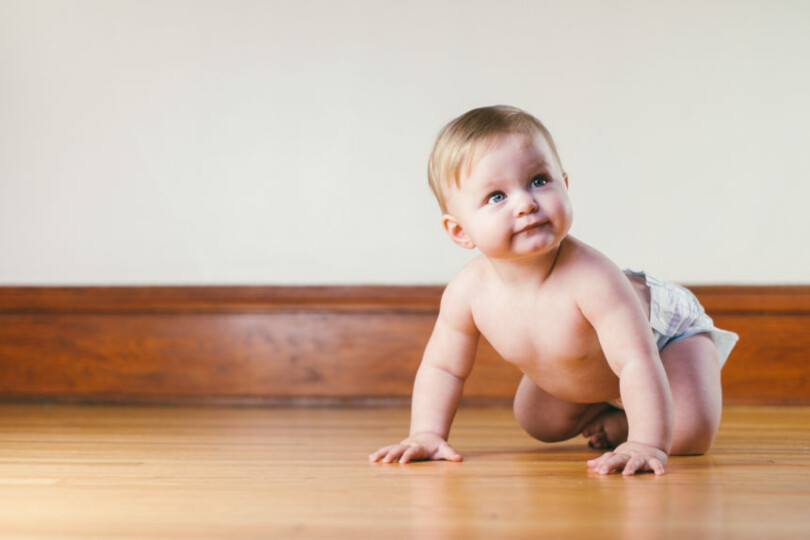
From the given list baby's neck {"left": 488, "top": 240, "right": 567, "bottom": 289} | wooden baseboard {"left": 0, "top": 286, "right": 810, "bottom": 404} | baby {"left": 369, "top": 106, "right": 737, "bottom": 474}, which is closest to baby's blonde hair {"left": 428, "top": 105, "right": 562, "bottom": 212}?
baby {"left": 369, "top": 106, "right": 737, "bottom": 474}

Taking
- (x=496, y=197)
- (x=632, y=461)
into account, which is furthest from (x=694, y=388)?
(x=496, y=197)

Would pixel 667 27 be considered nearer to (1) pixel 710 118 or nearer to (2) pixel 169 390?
(1) pixel 710 118

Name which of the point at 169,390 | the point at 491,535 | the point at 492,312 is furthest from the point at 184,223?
the point at 491,535

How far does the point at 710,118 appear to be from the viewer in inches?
70.5

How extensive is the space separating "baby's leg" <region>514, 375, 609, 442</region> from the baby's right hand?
0.18 m

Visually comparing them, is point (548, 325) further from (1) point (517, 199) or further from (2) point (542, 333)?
(1) point (517, 199)

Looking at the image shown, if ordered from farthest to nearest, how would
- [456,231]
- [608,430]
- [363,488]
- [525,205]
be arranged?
1. [608,430]
2. [456,231]
3. [525,205]
4. [363,488]

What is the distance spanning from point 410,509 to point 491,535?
0.11 meters

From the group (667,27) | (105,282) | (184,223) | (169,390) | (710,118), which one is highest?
(667,27)

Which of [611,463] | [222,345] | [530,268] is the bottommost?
[222,345]

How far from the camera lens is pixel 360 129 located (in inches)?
72.4

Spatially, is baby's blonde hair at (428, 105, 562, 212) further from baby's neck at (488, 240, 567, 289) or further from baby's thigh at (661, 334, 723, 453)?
baby's thigh at (661, 334, 723, 453)

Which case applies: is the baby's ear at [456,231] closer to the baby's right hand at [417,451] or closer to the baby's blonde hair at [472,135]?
the baby's blonde hair at [472,135]

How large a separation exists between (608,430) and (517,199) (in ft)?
1.21
